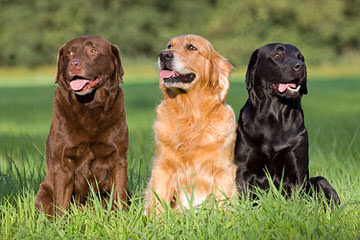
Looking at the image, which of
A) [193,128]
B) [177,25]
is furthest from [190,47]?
[177,25]

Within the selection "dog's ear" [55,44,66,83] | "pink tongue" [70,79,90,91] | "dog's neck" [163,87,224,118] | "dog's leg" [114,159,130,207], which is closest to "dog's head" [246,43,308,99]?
"dog's neck" [163,87,224,118]

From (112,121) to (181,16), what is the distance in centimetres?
3763

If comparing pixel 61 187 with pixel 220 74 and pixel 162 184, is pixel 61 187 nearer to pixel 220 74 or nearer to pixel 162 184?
pixel 162 184

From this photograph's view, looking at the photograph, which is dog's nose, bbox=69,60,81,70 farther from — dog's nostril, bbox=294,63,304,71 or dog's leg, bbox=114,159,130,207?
dog's nostril, bbox=294,63,304,71

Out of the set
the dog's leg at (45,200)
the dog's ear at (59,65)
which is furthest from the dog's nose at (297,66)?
the dog's leg at (45,200)

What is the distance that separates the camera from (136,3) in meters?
41.0

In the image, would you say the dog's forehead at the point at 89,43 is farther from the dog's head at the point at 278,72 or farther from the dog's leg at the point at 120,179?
the dog's head at the point at 278,72

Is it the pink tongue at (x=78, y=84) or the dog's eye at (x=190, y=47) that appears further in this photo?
the dog's eye at (x=190, y=47)

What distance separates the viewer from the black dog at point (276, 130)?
13.1 feet

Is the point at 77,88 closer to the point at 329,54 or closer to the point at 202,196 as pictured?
the point at 202,196

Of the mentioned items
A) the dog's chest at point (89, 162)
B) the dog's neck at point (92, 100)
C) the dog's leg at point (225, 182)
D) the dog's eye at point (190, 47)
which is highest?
the dog's eye at point (190, 47)

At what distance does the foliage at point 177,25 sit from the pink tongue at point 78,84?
1258 inches

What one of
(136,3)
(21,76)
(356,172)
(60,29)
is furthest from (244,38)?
(356,172)

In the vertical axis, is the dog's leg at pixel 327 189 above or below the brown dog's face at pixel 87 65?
below
